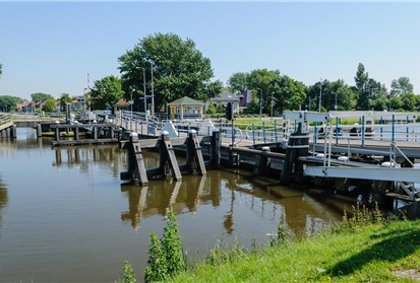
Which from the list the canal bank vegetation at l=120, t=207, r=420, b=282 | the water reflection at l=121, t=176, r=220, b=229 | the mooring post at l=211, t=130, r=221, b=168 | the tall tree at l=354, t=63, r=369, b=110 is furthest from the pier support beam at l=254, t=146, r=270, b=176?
the tall tree at l=354, t=63, r=369, b=110

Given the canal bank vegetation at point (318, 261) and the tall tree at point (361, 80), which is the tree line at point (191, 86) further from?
the canal bank vegetation at point (318, 261)

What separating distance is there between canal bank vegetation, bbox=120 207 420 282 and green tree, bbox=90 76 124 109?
72.4 meters

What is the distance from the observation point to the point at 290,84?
77000 millimetres

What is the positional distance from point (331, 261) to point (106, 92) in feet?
253

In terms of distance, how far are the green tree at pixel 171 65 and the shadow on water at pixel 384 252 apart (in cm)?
5651

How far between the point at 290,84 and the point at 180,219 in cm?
6804

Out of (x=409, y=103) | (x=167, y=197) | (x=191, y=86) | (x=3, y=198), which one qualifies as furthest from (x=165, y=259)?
(x=409, y=103)

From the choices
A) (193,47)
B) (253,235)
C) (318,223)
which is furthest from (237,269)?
(193,47)

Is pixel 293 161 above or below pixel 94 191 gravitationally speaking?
above

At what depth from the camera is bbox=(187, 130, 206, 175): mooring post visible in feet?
65.2

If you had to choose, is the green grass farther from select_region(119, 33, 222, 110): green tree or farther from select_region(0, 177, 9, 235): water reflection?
select_region(119, 33, 222, 110): green tree

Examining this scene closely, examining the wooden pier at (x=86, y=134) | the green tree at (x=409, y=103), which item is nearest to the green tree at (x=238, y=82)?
the green tree at (x=409, y=103)

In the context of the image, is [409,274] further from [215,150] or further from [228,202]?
[215,150]

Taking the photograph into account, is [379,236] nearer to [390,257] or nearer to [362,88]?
[390,257]
